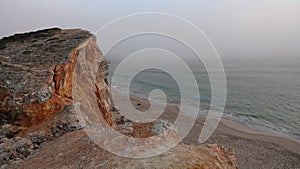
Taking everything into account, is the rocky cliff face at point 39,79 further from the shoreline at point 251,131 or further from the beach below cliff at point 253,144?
the shoreline at point 251,131

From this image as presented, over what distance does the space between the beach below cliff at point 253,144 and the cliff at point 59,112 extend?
14.2 metres

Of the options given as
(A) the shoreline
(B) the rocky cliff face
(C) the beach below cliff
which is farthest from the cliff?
(A) the shoreline

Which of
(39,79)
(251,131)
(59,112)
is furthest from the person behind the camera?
(251,131)

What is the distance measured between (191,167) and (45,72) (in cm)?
895

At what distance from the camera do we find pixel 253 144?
2656 centimetres

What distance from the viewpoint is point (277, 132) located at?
31.2m

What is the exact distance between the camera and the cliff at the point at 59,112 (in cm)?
560

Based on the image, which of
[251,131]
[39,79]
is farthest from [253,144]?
[39,79]

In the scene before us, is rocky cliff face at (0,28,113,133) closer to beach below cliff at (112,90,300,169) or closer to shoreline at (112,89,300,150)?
beach below cliff at (112,90,300,169)

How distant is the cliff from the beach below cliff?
1419 centimetres

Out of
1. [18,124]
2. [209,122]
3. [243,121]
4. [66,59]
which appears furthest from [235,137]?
[18,124]

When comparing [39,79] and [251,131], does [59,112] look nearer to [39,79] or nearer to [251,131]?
[39,79]

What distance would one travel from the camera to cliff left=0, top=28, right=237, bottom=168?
18.4 ft

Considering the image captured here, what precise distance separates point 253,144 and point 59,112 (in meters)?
23.7
